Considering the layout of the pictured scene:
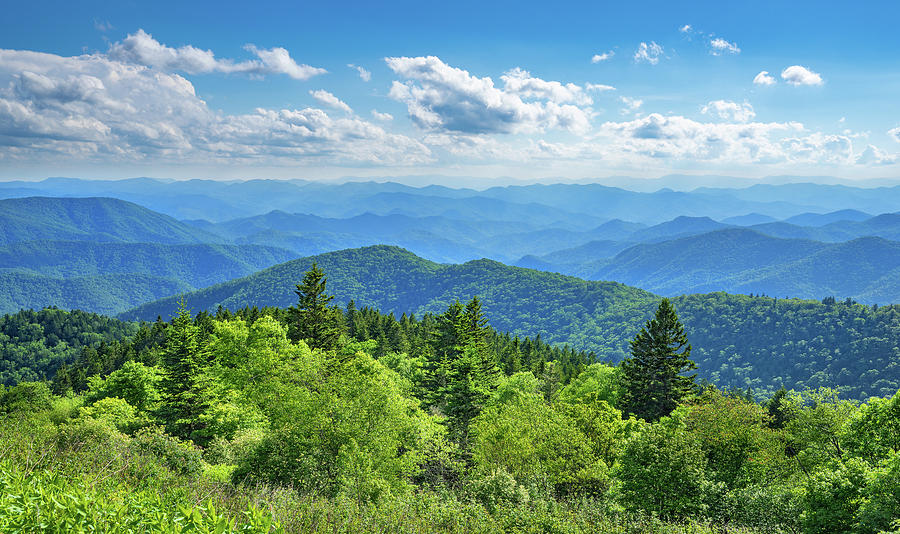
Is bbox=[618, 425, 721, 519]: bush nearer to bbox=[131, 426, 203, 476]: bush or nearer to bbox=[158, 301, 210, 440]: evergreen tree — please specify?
bbox=[131, 426, 203, 476]: bush

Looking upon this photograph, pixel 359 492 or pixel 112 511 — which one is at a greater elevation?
pixel 112 511

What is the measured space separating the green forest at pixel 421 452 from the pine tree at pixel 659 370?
0.18 metres

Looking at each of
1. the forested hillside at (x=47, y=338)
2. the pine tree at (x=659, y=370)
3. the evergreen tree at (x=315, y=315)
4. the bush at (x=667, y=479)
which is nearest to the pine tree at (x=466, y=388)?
the pine tree at (x=659, y=370)

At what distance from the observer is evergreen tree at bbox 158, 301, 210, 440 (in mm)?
39219

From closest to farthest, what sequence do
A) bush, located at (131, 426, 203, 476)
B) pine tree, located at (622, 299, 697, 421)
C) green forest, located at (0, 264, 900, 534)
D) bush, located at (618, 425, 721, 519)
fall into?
green forest, located at (0, 264, 900, 534), bush, located at (131, 426, 203, 476), bush, located at (618, 425, 721, 519), pine tree, located at (622, 299, 697, 421)

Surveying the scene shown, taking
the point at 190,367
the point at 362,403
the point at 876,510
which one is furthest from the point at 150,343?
the point at 876,510

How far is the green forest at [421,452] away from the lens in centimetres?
1370

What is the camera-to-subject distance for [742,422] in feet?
92.3

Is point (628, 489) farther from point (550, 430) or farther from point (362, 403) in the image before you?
point (362, 403)

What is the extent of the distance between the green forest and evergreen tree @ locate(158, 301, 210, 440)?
158mm

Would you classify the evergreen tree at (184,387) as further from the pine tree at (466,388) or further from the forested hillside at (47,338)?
the forested hillside at (47,338)

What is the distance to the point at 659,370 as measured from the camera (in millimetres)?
46469

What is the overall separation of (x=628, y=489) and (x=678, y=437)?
3.72m

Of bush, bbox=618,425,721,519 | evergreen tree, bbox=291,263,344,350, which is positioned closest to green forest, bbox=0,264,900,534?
bush, bbox=618,425,721,519
